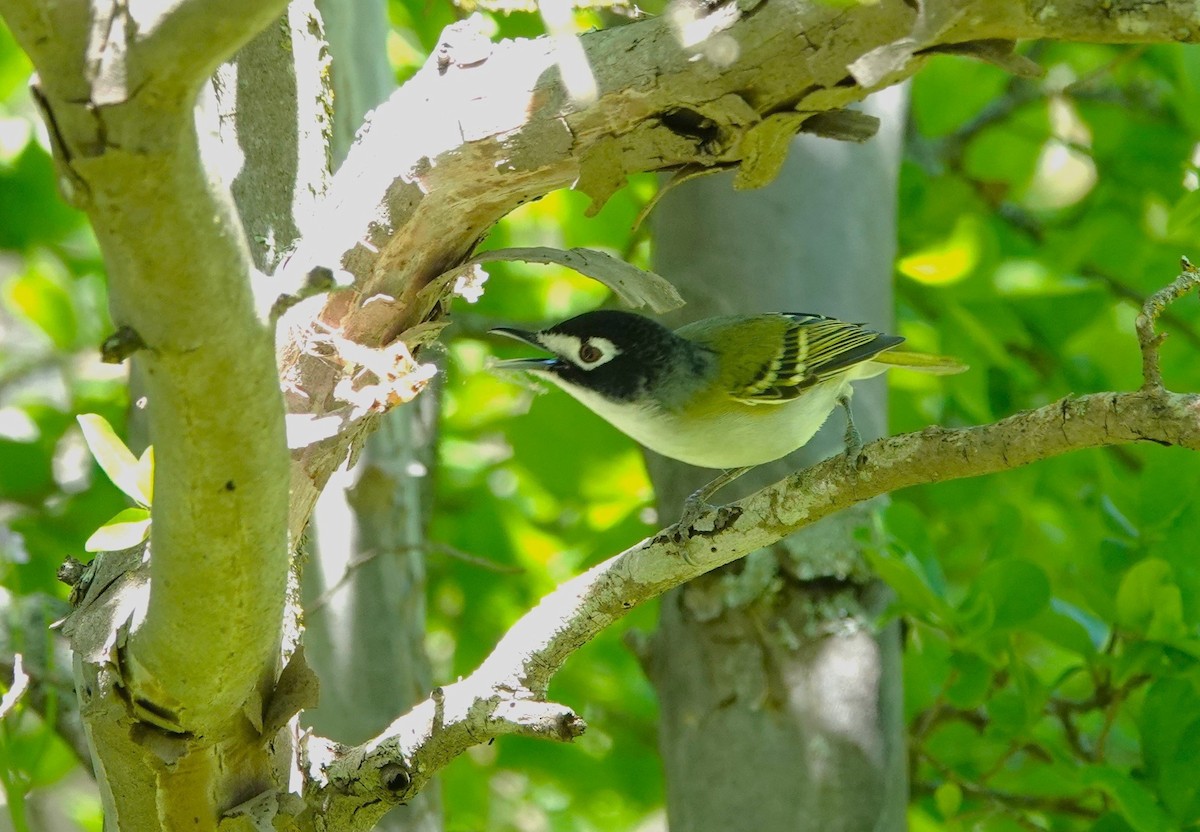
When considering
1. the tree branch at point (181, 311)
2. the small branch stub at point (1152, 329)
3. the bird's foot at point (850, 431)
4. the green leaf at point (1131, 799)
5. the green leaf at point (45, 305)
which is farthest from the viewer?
the green leaf at point (45, 305)

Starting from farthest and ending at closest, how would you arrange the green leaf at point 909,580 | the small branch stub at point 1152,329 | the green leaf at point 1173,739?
the green leaf at point 909,580
the green leaf at point 1173,739
the small branch stub at point 1152,329

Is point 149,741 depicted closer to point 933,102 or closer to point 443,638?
point 933,102

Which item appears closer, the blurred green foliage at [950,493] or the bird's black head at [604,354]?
the blurred green foliage at [950,493]

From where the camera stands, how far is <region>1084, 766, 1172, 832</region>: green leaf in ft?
8.48

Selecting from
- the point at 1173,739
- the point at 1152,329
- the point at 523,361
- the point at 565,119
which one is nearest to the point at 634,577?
the point at 565,119

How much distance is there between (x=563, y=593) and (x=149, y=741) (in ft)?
2.37

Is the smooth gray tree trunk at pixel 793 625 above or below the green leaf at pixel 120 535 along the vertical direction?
below

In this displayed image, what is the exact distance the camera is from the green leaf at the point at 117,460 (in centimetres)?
185

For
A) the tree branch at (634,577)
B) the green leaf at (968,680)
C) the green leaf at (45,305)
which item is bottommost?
the green leaf at (968,680)

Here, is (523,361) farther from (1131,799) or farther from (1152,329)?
(1152,329)

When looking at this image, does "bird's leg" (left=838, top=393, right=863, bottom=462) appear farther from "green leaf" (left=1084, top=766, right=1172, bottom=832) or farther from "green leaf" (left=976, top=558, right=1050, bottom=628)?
"green leaf" (left=1084, top=766, right=1172, bottom=832)

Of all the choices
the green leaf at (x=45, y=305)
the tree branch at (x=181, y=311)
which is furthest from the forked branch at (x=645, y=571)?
the green leaf at (x=45, y=305)

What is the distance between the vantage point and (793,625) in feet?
11.2

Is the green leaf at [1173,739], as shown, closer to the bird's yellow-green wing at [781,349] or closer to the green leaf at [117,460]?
the bird's yellow-green wing at [781,349]
